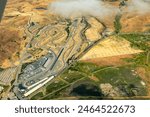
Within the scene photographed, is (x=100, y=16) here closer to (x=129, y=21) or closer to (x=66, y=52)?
(x=129, y=21)

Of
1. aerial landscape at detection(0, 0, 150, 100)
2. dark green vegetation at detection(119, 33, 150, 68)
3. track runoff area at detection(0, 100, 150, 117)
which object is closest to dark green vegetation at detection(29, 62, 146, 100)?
aerial landscape at detection(0, 0, 150, 100)

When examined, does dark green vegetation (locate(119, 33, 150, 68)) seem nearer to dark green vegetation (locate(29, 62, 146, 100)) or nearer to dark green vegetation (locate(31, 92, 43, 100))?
dark green vegetation (locate(29, 62, 146, 100))

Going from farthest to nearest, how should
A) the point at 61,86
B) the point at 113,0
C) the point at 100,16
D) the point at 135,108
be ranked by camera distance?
the point at 113,0 → the point at 100,16 → the point at 61,86 → the point at 135,108

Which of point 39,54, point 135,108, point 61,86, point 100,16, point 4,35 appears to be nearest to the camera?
point 135,108

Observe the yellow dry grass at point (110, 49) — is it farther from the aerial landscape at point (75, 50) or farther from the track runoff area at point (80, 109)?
the track runoff area at point (80, 109)

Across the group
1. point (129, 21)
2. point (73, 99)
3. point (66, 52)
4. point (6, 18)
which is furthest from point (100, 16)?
point (73, 99)

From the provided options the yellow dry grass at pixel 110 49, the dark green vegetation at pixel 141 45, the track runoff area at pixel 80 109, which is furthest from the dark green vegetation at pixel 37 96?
the dark green vegetation at pixel 141 45

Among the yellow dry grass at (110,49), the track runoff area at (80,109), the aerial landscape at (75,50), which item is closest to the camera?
the track runoff area at (80,109)
